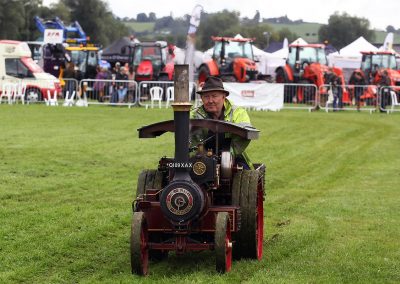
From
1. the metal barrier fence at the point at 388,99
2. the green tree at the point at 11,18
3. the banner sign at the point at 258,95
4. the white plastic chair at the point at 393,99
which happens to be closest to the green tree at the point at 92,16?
the green tree at the point at 11,18

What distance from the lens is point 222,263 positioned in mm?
7031

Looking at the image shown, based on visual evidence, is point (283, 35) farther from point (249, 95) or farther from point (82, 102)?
point (249, 95)

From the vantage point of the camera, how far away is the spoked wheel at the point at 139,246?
693 cm

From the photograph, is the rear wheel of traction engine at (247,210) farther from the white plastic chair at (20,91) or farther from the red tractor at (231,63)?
the red tractor at (231,63)

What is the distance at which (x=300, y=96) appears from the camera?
33719 millimetres

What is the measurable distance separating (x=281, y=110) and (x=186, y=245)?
25.3 metres

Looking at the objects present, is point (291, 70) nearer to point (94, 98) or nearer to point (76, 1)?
point (94, 98)

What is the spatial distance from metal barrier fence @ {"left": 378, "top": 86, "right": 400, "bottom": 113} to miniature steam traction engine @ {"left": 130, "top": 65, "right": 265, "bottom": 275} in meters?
25.4

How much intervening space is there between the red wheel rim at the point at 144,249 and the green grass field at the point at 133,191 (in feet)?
0.34

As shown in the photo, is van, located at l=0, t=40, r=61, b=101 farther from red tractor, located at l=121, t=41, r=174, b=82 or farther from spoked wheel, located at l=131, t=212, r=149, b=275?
spoked wheel, located at l=131, t=212, r=149, b=275

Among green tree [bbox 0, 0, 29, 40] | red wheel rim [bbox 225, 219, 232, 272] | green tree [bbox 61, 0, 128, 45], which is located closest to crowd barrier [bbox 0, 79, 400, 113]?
red wheel rim [bbox 225, 219, 232, 272]

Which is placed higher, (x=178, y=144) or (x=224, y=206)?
(x=178, y=144)

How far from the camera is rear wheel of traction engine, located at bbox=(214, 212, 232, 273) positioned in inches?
275

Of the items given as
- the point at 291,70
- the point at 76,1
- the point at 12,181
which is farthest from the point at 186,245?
the point at 76,1
